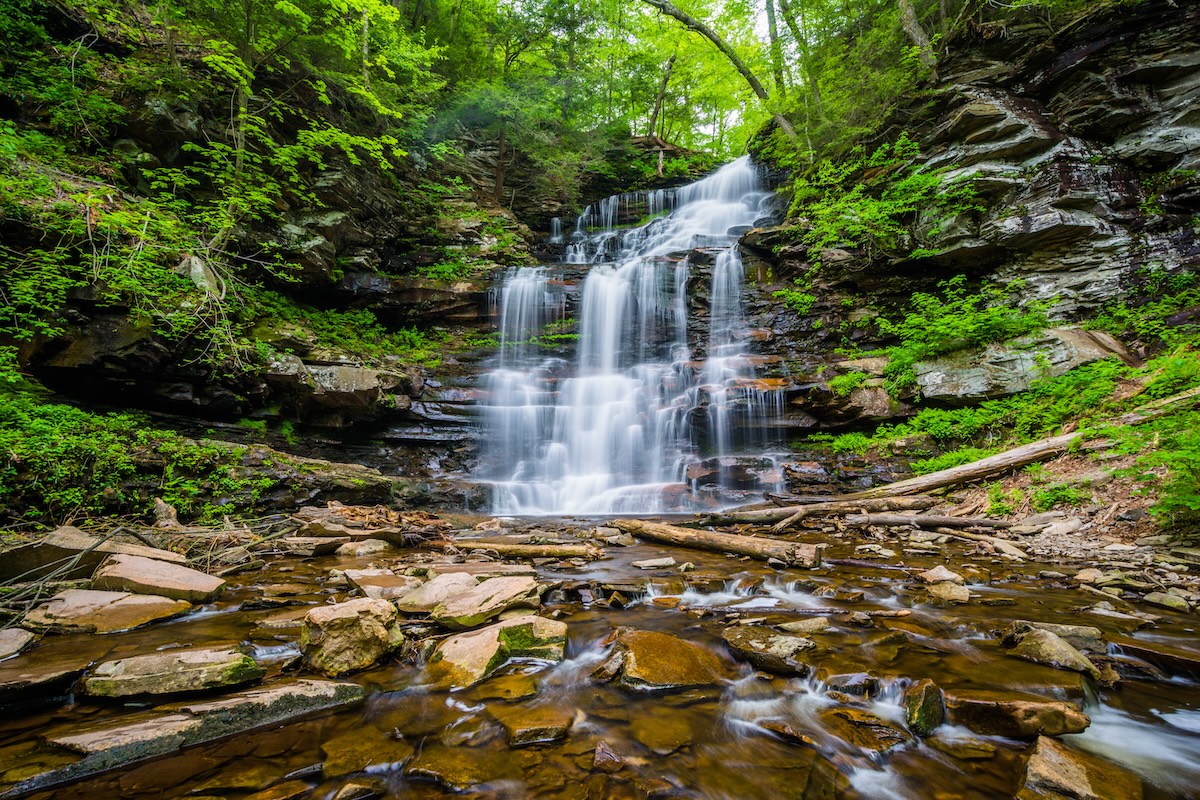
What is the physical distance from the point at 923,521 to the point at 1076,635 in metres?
3.81

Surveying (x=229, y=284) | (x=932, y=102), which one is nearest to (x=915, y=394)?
(x=932, y=102)

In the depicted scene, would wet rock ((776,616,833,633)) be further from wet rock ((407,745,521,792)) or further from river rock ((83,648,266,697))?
river rock ((83,648,266,697))

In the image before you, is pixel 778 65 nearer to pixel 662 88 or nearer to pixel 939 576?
pixel 662 88

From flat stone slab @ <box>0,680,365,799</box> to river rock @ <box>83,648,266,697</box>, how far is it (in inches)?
4.5

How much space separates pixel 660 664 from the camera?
2.73 metres

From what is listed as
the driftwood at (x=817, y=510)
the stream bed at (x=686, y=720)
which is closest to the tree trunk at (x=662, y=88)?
the driftwood at (x=817, y=510)

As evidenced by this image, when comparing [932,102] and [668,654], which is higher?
[932,102]

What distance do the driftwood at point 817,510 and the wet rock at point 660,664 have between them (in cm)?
440

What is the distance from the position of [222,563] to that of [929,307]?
13.7 meters

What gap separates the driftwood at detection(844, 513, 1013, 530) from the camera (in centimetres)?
600

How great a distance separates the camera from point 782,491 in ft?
30.6

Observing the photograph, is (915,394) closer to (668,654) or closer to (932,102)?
(932,102)

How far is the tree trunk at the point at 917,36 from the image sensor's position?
1167cm

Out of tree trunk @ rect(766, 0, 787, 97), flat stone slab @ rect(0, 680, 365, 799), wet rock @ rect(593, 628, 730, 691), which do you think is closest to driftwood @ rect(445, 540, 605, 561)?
wet rock @ rect(593, 628, 730, 691)
